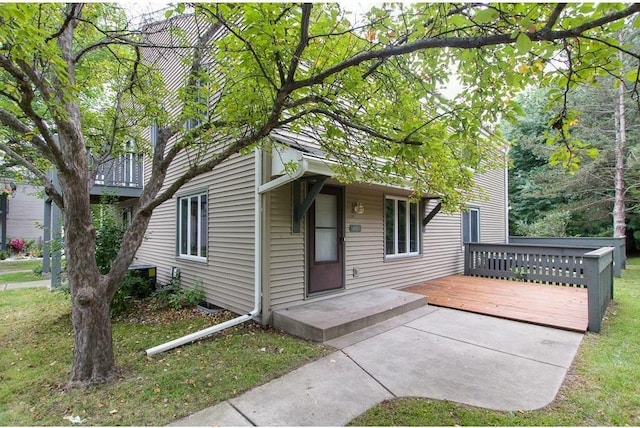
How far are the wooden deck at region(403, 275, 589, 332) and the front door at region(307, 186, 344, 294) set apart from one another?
2.01 metres

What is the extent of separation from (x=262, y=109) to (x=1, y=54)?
2.17 metres

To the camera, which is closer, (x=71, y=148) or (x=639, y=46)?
(x=71, y=148)

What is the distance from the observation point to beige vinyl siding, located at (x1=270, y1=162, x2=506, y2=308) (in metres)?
5.29

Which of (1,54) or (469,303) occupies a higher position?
(1,54)

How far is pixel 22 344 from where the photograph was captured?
182 inches

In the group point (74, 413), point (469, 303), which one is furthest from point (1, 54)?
point (469, 303)

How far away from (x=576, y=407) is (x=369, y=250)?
4.31 metres

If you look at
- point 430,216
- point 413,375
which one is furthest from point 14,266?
point 413,375

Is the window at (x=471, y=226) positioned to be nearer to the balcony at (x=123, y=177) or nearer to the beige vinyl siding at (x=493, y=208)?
the beige vinyl siding at (x=493, y=208)

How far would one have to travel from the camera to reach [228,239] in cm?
590

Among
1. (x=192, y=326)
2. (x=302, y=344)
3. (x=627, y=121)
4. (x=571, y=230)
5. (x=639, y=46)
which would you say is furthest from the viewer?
(x=571, y=230)

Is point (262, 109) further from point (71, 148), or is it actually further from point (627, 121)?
point (627, 121)

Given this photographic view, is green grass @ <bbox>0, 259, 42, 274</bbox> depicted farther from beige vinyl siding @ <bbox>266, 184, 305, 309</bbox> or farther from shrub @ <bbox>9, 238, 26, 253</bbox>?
beige vinyl siding @ <bbox>266, 184, 305, 309</bbox>

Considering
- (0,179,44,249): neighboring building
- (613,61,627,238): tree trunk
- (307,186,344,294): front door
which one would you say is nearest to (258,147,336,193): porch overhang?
(307,186,344,294): front door
